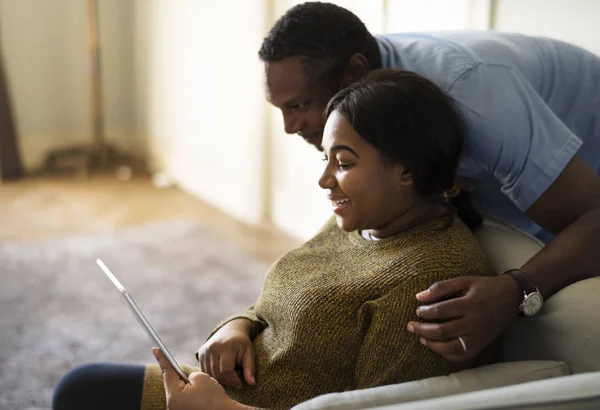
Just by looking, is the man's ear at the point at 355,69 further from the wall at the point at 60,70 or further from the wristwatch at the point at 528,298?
the wall at the point at 60,70

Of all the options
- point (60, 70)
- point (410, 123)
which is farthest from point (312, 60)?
point (60, 70)

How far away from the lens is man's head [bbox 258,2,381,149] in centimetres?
137

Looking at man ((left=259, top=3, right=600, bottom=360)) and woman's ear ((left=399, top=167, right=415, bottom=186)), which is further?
woman's ear ((left=399, top=167, right=415, bottom=186))

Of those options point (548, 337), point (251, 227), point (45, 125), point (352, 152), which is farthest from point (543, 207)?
point (45, 125)

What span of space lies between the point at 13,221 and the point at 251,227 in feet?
3.92

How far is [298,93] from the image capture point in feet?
4.51

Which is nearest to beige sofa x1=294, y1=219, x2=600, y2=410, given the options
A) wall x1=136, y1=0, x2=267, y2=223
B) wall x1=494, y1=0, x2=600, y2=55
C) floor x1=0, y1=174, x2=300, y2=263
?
wall x1=494, y1=0, x2=600, y2=55

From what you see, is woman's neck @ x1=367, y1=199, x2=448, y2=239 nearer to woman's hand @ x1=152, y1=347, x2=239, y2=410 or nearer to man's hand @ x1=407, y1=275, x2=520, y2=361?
man's hand @ x1=407, y1=275, x2=520, y2=361

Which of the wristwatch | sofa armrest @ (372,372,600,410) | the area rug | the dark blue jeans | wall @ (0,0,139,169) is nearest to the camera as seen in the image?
sofa armrest @ (372,372,600,410)

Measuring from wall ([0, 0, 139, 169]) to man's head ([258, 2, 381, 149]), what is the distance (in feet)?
11.9

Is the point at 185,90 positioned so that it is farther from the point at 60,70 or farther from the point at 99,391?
the point at 99,391

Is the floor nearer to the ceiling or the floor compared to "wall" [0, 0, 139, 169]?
nearer to the floor

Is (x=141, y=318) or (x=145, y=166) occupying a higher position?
(x=141, y=318)

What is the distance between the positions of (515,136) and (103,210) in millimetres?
3009
